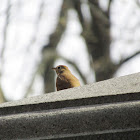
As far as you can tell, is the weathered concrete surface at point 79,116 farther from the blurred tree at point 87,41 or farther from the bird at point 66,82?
the blurred tree at point 87,41

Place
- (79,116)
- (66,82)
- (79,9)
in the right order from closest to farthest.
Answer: (79,116) < (66,82) < (79,9)

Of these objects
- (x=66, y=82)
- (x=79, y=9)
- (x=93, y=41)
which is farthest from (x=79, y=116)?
(x=79, y=9)

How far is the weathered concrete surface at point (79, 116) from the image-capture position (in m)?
1.19

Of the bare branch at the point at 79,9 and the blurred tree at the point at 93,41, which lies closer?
the blurred tree at the point at 93,41

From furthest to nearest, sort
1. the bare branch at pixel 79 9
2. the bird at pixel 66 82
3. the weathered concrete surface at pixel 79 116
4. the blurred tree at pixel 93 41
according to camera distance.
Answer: the bare branch at pixel 79 9 → the blurred tree at pixel 93 41 → the bird at pixel 66 82 → the weathered concrete surface at pixel 79 116

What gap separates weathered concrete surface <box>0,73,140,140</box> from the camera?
1.19m

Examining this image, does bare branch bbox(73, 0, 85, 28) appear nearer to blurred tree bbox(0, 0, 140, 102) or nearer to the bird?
blurred tree bbox(0, 0, 140, 102)

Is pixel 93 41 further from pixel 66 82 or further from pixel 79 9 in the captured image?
pixel 66 82

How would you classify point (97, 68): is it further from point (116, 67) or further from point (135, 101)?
point (135, 101)

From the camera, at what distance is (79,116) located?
122 centimetres

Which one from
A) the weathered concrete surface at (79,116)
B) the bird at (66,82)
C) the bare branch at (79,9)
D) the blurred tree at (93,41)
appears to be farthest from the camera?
the bare branch at (79,9)

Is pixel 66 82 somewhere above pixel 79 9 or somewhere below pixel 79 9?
above

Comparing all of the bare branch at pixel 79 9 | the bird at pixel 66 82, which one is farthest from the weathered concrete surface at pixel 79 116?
the bare branch at pixel 79 9

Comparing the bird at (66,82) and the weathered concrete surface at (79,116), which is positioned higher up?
the weathered concrete surface at (79,116)
